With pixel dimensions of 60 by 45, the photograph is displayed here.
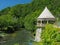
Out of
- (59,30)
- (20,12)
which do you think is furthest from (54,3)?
(59,30)

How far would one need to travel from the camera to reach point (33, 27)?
200 feet

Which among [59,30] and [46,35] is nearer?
[46,35]

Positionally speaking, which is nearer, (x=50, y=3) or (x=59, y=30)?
(x=59, y=30)

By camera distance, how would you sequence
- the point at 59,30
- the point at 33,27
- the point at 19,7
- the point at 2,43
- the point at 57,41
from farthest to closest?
1. the point at 19,7
2. the point at 33,27
3. the point at 2,43
4. the point at 59,30
5. the point at 57,41

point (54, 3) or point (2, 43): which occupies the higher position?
point (54, 3)

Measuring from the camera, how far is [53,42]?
86.9 feet

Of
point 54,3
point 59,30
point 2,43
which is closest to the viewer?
point 59,30

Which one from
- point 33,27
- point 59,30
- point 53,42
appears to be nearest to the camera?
point 53,42

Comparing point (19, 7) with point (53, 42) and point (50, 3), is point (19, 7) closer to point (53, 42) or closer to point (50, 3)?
point (50, 3)

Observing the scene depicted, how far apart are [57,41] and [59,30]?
123 inches

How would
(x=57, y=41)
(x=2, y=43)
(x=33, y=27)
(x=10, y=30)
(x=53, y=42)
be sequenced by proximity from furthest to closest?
1. (x=10, y=30)
2. (x=33, y=27)
3. (x=2, y=43)
4. (x=57, y=41)
5. (x=53, y=42)

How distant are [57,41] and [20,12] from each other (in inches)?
3571

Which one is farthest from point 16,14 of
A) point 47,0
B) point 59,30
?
point 59,30

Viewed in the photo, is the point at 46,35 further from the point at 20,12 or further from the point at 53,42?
the point at 20,12
